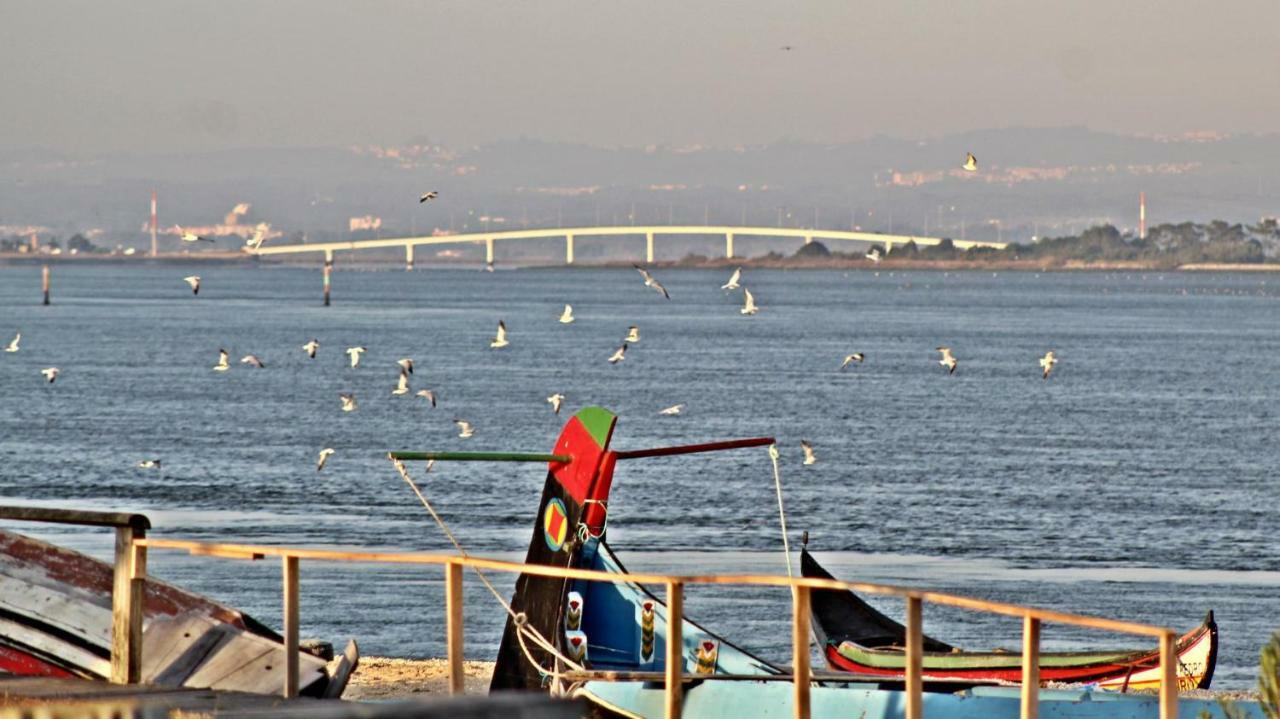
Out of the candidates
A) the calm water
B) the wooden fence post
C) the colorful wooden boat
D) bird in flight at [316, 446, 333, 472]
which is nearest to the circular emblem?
the colorful wooden boat

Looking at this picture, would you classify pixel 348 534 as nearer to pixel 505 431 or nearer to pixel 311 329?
pixel 505 431

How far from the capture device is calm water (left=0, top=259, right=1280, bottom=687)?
1442 inches

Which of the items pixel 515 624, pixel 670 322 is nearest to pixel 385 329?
pixel 670 322

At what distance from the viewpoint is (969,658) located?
827 inches

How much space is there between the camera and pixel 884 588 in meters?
11.8

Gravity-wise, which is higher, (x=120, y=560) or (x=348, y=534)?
(x=120, y=560)

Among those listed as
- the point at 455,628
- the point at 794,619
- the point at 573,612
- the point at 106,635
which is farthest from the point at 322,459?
the point at 794,619

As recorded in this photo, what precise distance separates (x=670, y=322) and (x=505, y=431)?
115 m

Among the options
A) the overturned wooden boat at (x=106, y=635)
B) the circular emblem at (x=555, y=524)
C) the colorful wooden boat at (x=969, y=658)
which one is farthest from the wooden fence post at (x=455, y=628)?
the colorful wooden boat at (x=969, y=658)

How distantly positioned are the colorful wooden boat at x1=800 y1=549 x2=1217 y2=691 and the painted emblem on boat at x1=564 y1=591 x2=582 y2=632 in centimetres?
265

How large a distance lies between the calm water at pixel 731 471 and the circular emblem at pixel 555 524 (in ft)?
33.2

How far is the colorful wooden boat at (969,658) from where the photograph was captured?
20828mm

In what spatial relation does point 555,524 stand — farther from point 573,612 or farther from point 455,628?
point 455,628

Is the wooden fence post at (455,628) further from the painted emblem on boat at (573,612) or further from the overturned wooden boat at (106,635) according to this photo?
the painted emblem on boat at (573,612)
